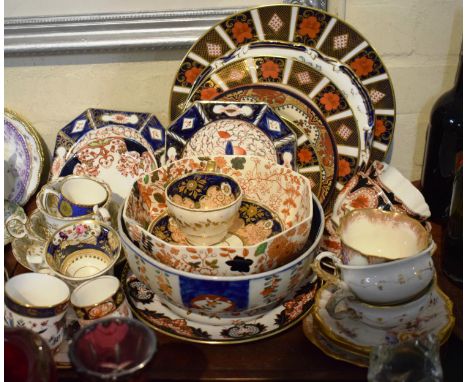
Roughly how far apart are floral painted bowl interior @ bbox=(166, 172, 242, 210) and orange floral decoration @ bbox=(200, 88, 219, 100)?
0.53 feet

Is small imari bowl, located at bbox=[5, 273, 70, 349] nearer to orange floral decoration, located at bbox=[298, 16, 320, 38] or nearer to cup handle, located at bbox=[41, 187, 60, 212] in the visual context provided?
cup handle, located at bbox=[41, 187, 60, 212]

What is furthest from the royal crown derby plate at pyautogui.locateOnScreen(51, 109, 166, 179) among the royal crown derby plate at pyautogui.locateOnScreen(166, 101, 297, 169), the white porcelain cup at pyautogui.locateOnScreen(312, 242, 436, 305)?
the white porcelain cup at pyautogui.locateOnScreen(312, 242, 436, 305)

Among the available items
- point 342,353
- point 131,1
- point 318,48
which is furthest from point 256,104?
point 342,353

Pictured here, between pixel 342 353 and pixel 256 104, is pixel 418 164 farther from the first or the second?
pixel 342 353

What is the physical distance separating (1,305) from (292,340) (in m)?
0.36

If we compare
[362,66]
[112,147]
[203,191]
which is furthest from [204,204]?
[362,66]

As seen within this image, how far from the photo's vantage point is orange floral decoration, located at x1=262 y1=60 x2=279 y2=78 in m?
0.90

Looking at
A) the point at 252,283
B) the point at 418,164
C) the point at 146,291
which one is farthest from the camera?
the point at 418,164

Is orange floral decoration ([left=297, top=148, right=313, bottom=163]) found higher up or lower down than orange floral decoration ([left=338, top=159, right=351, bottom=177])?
higher up

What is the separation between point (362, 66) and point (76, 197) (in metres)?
0.50

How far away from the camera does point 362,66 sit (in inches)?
36.0

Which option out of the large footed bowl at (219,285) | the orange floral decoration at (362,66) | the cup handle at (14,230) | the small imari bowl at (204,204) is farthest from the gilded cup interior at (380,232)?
the cup handle at (14,230)

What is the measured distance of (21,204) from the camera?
1000 millimetres

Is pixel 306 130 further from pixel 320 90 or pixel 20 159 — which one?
pixel 20 159
